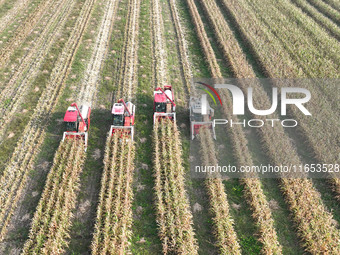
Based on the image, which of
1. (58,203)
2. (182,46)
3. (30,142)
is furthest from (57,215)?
(182,46)

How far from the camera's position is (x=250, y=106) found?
1752cm

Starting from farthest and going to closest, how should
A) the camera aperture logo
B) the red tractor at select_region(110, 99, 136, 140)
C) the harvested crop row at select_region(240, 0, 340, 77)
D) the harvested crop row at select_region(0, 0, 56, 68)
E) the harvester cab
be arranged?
the harvested crop row at select_region(240, 0, 340, 77)
the harvested crop row at select_region(0, 0, 56, 68)
the camera aperture logo
the harvester cab
the red tractor at select_region(110, 99, 136, 140)

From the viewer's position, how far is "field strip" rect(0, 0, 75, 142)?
16.5 m

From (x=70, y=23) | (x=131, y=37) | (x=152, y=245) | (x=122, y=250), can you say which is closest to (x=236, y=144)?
(x=152, y=245)

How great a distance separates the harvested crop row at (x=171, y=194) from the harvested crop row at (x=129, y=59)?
4162 mm

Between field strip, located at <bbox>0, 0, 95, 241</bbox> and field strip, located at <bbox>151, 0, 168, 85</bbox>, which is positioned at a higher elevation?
field strip, located at <bbox>151, 0, 168, 85</bbox>

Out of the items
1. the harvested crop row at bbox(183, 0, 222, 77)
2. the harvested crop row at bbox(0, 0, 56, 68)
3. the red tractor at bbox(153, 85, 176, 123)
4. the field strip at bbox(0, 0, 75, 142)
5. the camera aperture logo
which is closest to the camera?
the red tractor at bbox(153, 85, 176, 123)

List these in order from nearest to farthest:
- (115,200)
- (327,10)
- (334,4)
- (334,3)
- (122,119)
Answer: (115,200), (122,119), (327,10), (334,4), (334,3)

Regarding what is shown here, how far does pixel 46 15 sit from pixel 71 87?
41.1 feet

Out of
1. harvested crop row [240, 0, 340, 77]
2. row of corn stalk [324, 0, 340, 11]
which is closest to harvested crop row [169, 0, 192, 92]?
harvested crop row [240, 0, 340, 77]

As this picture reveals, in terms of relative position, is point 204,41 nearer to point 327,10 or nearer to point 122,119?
point 122,119

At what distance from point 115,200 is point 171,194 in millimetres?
2566

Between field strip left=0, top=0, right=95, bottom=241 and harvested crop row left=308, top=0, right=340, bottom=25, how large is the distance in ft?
87.9

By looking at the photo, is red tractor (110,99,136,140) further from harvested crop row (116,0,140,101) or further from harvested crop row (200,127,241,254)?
harvested crop row (200,127,241,254)
